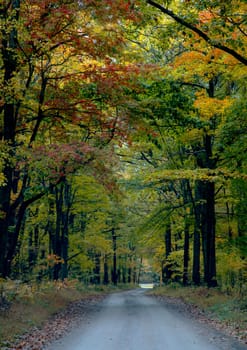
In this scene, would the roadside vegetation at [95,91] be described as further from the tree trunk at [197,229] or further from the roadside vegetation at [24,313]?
the tree trunk at [197,229]

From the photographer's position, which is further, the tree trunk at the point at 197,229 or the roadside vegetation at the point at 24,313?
the tree trunk at the point at 197,229

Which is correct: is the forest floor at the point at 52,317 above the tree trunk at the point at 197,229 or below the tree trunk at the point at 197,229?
below

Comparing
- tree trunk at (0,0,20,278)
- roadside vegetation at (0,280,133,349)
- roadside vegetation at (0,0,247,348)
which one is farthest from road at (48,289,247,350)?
tree trunk at (0,0,20,278)

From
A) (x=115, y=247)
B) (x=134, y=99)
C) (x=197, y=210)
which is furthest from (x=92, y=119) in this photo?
(x=115, y=247)

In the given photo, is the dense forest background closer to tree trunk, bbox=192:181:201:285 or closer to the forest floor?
the forest floor

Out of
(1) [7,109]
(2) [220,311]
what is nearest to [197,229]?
(2) [220,311]

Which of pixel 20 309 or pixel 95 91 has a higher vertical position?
pixel 95 91

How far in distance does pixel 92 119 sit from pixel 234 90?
9.99m

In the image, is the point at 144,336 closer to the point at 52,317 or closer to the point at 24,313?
the point at 24,313

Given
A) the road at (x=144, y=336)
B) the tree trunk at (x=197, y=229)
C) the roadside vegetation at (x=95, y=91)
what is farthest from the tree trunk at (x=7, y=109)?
the tree trunk at (x=197, y=229)

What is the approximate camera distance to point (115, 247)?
163 feet

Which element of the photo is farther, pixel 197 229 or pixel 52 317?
pixel 197 229

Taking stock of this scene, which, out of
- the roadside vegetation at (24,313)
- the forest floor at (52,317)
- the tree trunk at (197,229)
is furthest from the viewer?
the tree trunk at (197,229)

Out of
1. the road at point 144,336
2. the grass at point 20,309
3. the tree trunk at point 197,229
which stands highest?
the tree trunk at point 197,229
